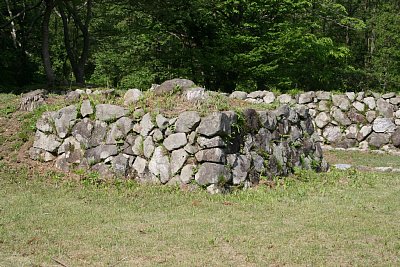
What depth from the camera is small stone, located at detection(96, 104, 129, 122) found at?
961cm

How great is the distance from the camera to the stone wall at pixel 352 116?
15641 mm

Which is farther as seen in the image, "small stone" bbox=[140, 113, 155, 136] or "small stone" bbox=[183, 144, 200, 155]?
"small stone" bbox=[140, 113, 155, 136]

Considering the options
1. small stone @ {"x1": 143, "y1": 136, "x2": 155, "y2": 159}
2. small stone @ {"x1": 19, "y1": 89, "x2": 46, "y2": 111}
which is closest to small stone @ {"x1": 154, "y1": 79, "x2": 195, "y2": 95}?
small stone @ {"x1": 143, "y1": 136, "x2": 155, "y2": 159}

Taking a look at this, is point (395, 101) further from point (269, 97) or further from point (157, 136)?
point (157, 136)

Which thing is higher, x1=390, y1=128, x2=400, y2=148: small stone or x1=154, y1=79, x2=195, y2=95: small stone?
x1=154, y1=79, x2=195, y2=95: small stone

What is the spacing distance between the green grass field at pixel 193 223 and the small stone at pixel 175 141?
0.81m

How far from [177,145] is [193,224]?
243 centimetres

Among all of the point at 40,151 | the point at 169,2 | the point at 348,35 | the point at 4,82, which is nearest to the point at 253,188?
the point at 40,151

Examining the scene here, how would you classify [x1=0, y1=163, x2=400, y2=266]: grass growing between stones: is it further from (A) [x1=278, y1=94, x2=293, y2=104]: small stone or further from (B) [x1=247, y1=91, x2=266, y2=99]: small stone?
(A) [x1=278, y1=94, x2=293, y2=104]: small stone

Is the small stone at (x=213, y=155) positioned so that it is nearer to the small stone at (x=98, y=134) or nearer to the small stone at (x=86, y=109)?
the small stone at (x=98, y=134)

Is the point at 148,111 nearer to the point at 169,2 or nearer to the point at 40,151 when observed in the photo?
the point at 40,151

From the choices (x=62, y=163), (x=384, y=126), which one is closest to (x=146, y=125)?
(x=62, y=163)

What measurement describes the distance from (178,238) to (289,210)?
2169 mm

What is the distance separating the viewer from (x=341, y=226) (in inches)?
255
